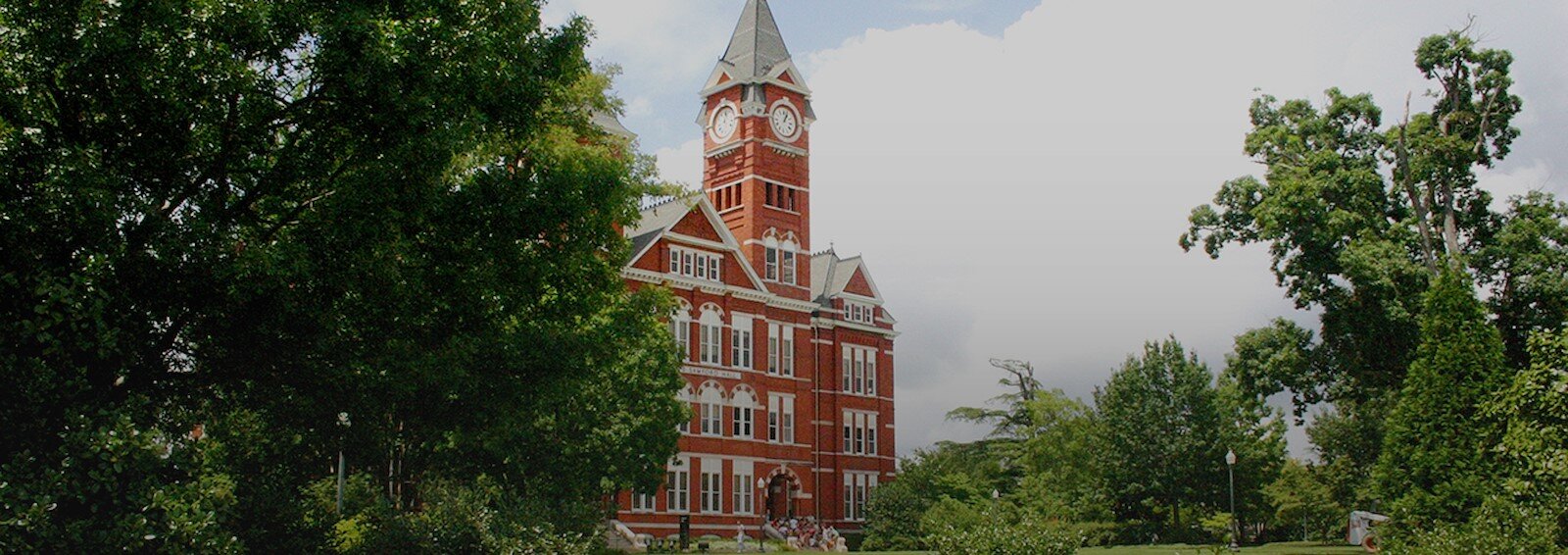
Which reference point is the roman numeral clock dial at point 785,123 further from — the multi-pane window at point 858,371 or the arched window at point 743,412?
the arched window at point 743,412

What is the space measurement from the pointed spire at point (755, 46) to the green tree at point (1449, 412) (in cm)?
3926

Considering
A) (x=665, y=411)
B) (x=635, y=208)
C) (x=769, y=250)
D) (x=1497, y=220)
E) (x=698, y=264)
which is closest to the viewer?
(x=635, y=208)

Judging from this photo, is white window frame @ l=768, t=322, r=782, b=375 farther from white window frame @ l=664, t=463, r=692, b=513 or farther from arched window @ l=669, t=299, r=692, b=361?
white window frame @ l=664, t=463, r=692, b=513

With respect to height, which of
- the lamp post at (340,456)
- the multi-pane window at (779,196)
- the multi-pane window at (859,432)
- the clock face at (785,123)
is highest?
the clock face at (785,123)

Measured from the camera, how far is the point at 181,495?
50.1ft

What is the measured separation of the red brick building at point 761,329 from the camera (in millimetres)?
58938

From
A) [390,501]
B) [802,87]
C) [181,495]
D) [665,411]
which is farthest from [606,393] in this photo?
[802,87]

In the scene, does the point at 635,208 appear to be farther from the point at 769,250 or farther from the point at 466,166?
the point at 769,250

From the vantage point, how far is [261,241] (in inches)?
657

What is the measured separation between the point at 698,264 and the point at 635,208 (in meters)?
32.8

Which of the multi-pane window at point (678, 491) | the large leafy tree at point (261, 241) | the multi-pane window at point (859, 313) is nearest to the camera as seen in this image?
the large leafy tree at point (261, 241)

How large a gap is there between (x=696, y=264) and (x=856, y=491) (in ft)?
48.7

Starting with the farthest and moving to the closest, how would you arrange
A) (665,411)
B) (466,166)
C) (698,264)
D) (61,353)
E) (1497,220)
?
1. (698,264)
2. (665,411)
3. (1497,220)
4. (466,166)
5. (61,353)

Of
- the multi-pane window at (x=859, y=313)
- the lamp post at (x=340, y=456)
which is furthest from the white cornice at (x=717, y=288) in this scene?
the lamp post at (x=340, y=456)
